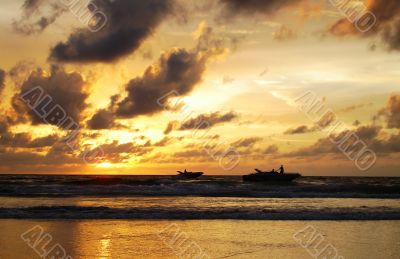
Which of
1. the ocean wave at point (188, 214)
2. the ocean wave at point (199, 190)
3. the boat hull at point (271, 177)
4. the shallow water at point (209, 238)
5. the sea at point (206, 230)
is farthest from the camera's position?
the boat hull at point (271, 177)

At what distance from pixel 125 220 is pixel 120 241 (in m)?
5.29

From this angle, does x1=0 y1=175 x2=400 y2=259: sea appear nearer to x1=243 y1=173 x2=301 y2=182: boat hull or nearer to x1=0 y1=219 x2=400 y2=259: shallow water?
x1=0 y1=219 x2=400 y2=259: shallow water

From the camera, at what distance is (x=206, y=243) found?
1552 centimetres

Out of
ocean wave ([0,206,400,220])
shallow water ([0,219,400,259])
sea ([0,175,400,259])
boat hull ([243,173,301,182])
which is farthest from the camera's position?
boat hull ([243,173,301,182])

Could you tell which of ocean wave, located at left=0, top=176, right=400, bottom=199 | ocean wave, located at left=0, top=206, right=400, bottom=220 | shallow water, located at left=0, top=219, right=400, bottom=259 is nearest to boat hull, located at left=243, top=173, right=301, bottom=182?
ocean wave, located at left=0, top=176, right=400, bottom=199

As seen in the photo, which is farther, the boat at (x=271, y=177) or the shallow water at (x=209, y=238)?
the boat at (x=271, y=177)

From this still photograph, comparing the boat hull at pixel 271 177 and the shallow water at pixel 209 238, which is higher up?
the boat hull at pixel 271 177

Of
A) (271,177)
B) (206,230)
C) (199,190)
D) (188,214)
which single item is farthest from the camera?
(271,177)

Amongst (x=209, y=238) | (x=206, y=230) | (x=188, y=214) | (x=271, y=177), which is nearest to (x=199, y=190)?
(x=188, y=214)

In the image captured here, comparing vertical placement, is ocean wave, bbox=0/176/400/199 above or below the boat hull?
below

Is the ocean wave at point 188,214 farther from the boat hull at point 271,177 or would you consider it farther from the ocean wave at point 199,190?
the boat hull at point 271,177

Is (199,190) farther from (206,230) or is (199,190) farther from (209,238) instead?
(209,238)

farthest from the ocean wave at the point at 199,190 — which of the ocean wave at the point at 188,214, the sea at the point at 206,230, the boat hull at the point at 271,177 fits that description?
the sea at the point at 206,230

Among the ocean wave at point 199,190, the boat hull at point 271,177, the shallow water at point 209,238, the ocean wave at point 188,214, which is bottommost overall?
the shallow water at point 209,238
